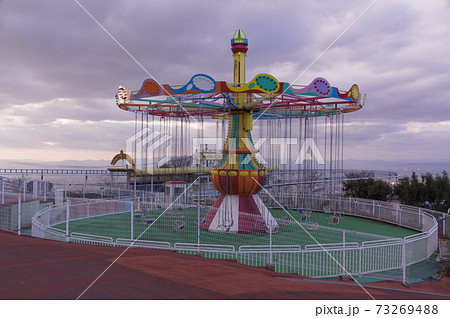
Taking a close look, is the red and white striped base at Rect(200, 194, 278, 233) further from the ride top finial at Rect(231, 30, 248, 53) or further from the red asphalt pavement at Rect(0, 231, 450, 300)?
the red asphalt pavement at Rect(0, 231, 450, 300)

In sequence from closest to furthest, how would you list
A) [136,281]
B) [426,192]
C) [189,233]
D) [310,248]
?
[136,281], [310,248], [189,233], [426,192]

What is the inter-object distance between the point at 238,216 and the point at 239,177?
162 centimetres

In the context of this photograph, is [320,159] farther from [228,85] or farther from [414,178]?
[228,85]

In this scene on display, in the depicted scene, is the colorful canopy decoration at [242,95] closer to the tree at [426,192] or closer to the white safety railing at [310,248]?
the white safety railing at [310,248]

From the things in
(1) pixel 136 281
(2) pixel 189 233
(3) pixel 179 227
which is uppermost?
(1) pixel 136 281

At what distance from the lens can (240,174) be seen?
15.9 metres

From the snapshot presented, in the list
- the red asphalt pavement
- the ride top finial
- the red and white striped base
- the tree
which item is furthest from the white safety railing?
the ride top finial

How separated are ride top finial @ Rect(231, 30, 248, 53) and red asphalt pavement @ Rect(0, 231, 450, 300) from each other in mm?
11454

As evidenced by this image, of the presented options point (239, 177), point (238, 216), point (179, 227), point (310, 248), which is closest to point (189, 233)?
point (179, 227)

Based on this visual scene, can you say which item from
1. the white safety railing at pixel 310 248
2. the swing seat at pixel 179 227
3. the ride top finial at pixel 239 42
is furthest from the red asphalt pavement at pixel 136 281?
the ride top finial at pixel 239 42

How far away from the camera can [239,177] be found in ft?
52.0

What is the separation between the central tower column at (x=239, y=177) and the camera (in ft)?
51.0

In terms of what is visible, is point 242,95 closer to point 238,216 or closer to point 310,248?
point 238,216
